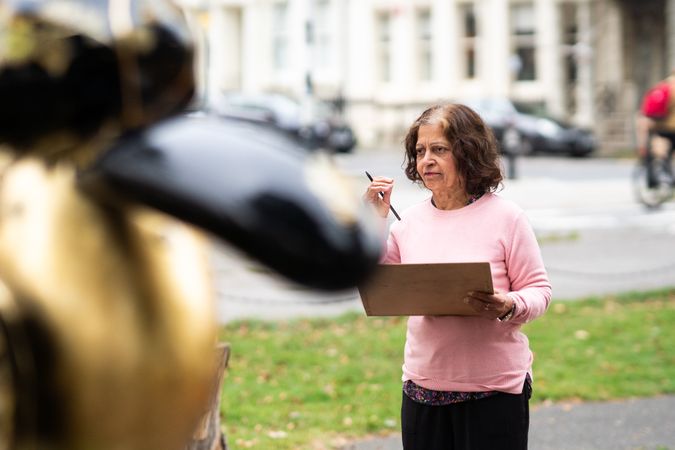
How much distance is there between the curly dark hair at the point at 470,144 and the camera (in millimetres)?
3217

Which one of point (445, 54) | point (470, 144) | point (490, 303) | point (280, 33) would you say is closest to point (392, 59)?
point (445, 54)

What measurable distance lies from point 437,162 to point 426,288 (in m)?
0.47

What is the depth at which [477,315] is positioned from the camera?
3127 mm

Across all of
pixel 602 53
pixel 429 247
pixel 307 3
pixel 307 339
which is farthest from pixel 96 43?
pixel 602 53

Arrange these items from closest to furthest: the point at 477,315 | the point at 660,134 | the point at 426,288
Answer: the point at 426,288
the point at 477,315
the point at 660,134

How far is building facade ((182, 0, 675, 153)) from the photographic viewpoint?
3086 cm

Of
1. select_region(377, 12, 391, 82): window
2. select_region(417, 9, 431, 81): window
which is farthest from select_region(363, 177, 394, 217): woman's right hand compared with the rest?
select_region(377, 12, 391, 82): window

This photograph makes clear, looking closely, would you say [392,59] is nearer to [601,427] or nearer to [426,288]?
[601,427]

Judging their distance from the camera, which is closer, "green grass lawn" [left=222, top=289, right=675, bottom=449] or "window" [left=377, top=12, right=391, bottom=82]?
"green grass lawn" [left=222, top=289, right=675, bottom=449]

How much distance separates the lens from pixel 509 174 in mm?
20641

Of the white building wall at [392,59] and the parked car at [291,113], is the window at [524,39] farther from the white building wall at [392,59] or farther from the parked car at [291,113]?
the parked car at [291,113]

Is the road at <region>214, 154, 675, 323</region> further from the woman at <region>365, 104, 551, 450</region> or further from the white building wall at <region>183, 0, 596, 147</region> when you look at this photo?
the white building wall at <region>183, 0, 596, 147</region>

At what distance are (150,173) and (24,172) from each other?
164mm

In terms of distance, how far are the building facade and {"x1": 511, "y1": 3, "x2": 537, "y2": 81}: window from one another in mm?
35
